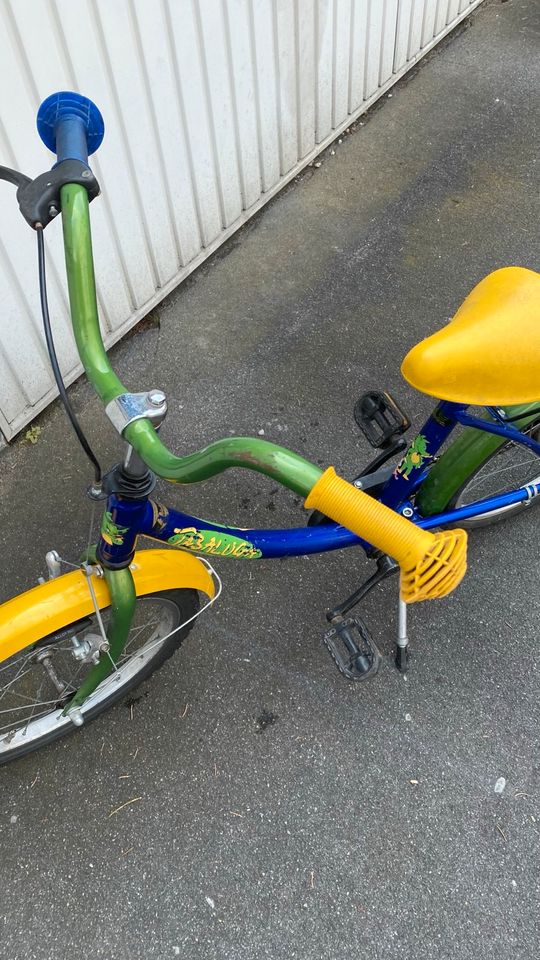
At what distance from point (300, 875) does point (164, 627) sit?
84 cm

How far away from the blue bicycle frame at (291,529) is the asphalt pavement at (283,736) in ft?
1.68

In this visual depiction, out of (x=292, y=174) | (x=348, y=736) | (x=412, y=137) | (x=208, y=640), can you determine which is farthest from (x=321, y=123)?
(x=348, y=736)

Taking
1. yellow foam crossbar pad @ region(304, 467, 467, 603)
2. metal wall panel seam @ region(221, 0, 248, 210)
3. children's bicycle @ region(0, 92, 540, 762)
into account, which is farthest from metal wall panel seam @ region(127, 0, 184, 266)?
yellow foam crossbar pad @ region(304, 467, 467, 603)

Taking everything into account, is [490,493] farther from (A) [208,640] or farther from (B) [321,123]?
(B) [321,123]

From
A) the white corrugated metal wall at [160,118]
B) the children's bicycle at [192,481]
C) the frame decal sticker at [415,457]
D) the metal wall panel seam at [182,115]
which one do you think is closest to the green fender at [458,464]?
the children's bicycle at [192,481]

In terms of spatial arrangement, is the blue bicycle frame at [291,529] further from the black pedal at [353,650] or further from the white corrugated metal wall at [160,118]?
the white corrugated metal wall at [160,118]

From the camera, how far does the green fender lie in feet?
6.57

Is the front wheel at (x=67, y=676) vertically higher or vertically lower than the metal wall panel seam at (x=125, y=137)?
lower

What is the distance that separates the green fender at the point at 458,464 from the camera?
78.9 inches

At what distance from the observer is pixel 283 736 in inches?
85.5

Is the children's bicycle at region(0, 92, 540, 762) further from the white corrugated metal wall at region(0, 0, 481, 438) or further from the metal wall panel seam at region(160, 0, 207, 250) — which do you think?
the metal wall panel seam at region(160, 0, 207, 250)

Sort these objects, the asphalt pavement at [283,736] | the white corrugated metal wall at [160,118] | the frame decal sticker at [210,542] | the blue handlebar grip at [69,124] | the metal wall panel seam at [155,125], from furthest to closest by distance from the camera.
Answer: the metal wall panel seam at [155,125] < the white corrugated metal wall at [160,118] < the asphalt pavement at [283,736] < the frame decal sticker at [210,542] < the blue handlebar grip at [69,124]

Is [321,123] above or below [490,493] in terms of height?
above

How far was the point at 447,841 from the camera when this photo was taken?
1.98 m
